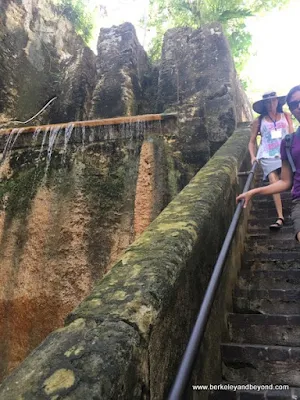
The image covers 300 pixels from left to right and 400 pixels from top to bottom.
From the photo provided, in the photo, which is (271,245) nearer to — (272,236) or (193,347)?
(272,236)

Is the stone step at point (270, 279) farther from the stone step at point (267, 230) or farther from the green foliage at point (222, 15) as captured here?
the green foliage at point (222, 15)

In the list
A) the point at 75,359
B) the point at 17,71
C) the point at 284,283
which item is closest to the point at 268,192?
the point at 284,283

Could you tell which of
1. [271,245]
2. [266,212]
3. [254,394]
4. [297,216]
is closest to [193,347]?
[254,394]

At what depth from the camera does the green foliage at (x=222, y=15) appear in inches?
388

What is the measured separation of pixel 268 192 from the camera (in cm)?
279

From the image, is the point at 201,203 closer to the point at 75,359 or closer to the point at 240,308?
the point at 240,308

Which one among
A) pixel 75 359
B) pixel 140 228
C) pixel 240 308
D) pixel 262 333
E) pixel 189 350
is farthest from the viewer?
pixel 140 228

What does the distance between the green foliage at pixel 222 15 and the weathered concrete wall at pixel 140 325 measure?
8.87 m

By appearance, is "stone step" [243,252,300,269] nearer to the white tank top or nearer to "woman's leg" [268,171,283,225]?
"woman's leg" [268,171,283,225]

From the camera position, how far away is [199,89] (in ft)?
22.4

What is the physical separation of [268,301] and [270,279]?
12.3 inches

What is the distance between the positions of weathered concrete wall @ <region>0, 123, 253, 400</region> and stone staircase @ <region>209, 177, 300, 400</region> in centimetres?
17

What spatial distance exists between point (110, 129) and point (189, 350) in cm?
479

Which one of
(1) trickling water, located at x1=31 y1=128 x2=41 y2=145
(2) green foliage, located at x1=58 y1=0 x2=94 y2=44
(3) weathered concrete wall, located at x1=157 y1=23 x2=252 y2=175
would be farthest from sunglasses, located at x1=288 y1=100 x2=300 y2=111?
(2) green foliage, located at x1=58 y1=0 x2=94 y2=44
